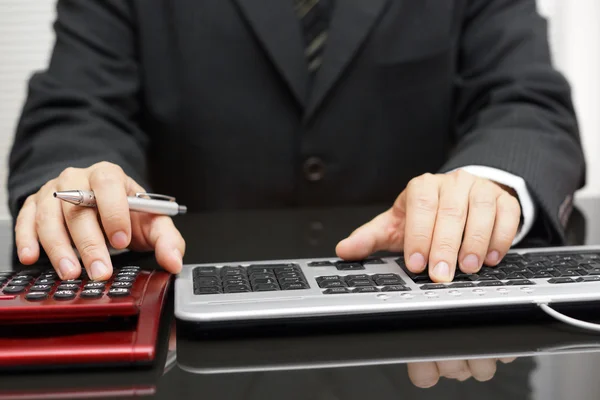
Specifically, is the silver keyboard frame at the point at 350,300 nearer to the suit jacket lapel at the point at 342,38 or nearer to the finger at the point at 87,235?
the finger at the point at 87,235

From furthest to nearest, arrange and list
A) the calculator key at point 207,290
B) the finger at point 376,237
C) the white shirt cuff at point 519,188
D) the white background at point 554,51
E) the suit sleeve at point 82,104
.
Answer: the white background at point 554,51 → the suit sleeve at point 82,104 → the white shirt cuff at point 519,188 → the finger at point 376,237 → the calculator key at point 207,290

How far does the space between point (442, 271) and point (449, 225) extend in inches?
2.4

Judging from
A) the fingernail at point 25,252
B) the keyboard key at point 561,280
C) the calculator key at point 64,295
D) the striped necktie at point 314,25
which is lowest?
the fingernail at point 25,252

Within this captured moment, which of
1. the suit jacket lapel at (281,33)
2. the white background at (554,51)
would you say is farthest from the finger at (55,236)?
the white background at (554,51)

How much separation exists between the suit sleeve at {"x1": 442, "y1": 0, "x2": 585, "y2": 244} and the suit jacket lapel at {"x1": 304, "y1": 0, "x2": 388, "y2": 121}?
21 cm

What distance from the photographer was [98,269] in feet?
1.59

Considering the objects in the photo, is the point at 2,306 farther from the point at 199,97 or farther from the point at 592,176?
the point at 592,176

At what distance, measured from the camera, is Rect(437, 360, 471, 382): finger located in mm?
354

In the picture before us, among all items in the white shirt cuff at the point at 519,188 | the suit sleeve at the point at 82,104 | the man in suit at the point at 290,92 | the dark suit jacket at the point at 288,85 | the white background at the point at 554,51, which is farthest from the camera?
the white background at the point at 554,51

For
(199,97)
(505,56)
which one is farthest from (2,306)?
(505,56)

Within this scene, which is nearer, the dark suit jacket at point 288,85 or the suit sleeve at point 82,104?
the suit sleeve at point 82,104

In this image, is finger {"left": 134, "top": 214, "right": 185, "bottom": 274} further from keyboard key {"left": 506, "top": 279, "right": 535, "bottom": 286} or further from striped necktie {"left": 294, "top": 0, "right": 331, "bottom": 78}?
striped necktie {"left": 294, "top": 0, "right": 331, "bottom": 78}

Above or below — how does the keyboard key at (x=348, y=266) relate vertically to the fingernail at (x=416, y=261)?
below

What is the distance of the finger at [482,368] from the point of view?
352mm
